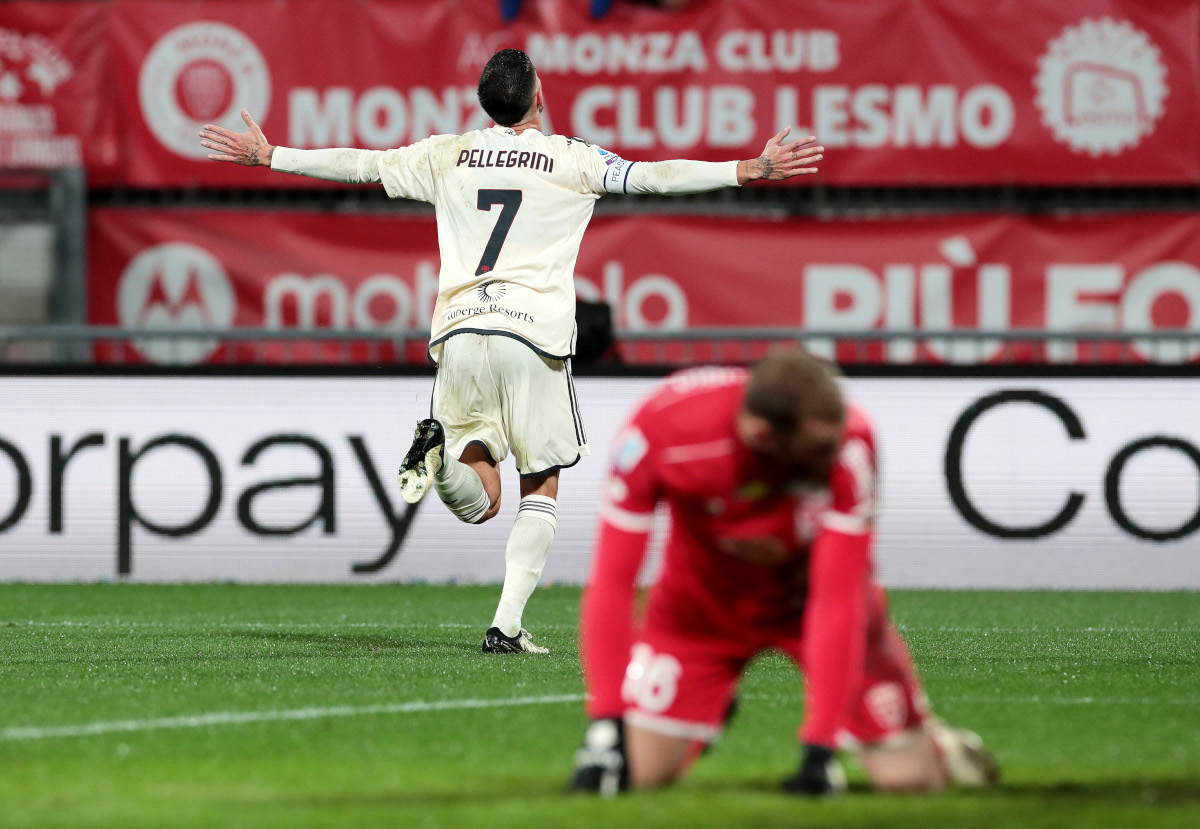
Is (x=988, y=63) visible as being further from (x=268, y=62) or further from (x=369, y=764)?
(x=369, y=764)

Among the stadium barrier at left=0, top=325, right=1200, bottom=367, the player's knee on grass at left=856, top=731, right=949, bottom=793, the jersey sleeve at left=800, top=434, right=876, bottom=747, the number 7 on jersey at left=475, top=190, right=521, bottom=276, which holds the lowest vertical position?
the player's knee on grass at left=856, top=731, right=949, bottom=793

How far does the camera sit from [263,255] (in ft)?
49.5

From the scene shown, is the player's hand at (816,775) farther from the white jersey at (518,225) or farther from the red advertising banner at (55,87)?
the red advertising banner at (55,87)

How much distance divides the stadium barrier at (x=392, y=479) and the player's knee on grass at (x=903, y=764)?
7.54 metres

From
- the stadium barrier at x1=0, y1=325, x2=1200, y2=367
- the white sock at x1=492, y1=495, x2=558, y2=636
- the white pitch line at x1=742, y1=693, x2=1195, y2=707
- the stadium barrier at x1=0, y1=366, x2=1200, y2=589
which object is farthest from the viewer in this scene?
the stadium barrier at x1=0, y1=325, x2=1200, y2=367

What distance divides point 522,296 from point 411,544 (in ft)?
15.3

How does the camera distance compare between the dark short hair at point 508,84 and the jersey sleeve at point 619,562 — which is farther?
the dark short hair at point 508,84

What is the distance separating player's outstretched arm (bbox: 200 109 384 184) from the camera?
26.2 ft

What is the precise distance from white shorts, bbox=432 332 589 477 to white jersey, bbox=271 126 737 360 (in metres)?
0.07

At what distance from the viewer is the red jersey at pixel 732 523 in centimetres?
413

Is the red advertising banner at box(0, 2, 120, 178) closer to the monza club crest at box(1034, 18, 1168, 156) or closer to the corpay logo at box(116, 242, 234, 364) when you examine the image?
the corpay logo at box(116, 242, 234, 364)

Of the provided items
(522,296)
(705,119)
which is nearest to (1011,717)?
(522,296)

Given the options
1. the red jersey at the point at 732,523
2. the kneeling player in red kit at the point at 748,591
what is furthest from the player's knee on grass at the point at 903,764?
the red jersey at the point at 732,523

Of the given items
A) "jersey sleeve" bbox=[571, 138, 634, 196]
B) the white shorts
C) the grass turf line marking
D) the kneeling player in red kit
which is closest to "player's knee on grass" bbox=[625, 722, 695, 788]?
the kneeling player in red kit
